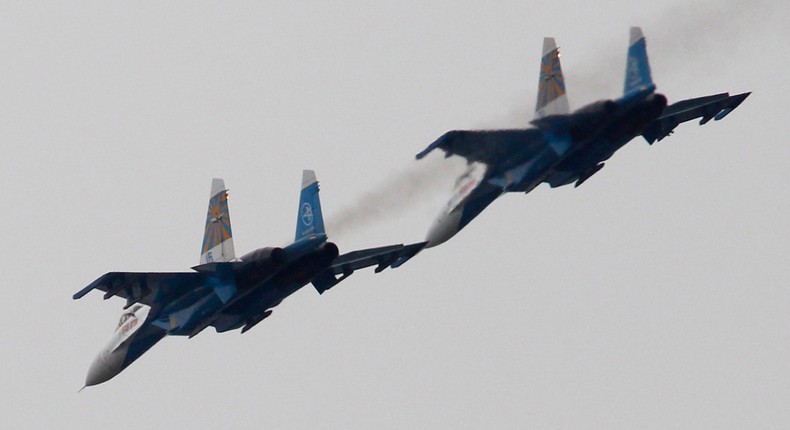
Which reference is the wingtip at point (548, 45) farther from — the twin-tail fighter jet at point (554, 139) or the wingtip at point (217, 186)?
the wingtip at point (217, 186)

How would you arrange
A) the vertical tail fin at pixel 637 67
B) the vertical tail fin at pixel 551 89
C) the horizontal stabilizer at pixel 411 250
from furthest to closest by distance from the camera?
the horizontal stabilizer at pixel 411 250, the vertical tail fin at pixel 551 89, the vertical tail fin at pixel 637 67

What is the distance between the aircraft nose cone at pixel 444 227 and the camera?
67938 millimetres

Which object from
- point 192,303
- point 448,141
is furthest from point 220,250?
point 448,141

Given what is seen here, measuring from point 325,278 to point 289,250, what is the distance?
514 cm

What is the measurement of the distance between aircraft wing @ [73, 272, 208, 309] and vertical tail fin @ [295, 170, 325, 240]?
3.38 meters

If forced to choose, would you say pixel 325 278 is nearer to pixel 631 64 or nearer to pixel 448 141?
pixel 448 141

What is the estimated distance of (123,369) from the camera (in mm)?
67312

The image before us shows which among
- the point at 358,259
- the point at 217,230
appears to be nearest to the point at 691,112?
the point at 358,259

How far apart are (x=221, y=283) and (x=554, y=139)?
11.0 m

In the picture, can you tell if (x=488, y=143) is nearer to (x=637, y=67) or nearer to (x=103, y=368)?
(x=637, y=67)

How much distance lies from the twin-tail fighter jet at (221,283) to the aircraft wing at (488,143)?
154 inches

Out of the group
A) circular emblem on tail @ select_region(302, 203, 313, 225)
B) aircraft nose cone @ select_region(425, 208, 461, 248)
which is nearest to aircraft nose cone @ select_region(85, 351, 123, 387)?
circular emblem on tail @ select_region(302, 203, 313, 225)

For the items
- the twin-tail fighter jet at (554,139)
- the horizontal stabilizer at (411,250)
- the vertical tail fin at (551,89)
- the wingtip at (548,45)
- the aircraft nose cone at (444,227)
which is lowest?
the horizontal stabilizer at (411,250)

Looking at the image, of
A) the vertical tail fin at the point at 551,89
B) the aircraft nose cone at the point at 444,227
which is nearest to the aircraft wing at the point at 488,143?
the vertical tail fin at the point at 551,89
